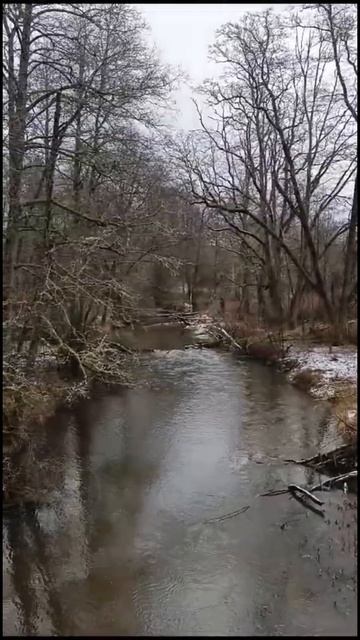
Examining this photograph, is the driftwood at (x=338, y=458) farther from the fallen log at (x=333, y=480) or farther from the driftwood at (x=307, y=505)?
the driftwood at (x=307, y=505)

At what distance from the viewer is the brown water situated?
230 inches

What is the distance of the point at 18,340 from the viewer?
389 inches

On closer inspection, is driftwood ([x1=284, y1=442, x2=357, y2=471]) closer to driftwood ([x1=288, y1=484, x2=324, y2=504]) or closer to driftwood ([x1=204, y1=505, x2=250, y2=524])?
driftwood ([x1=288, y1=484, x2=324, y2=504])

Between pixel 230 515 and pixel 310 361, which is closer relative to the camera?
pixel 230 515

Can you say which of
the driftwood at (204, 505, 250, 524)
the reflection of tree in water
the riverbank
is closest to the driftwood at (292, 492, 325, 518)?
the driftwood at (204, 505, 250, 524)

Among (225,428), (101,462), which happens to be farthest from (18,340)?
(225,428)

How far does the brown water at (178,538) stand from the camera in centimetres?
585

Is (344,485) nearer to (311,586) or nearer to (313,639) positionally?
(311,586)

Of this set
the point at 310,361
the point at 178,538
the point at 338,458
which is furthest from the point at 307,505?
the point at 310,361

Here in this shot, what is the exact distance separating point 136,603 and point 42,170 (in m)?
8.49

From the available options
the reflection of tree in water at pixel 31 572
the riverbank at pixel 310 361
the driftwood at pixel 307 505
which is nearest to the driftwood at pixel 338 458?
the riverbank at pixel 310 361

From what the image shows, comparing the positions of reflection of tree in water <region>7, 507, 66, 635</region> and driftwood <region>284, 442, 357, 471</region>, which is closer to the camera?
reflection of tree in water <region>7, 507, 66, 635</region>

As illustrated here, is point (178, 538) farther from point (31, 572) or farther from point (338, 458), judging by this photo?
point (338, 458)

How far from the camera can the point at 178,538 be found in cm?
723
